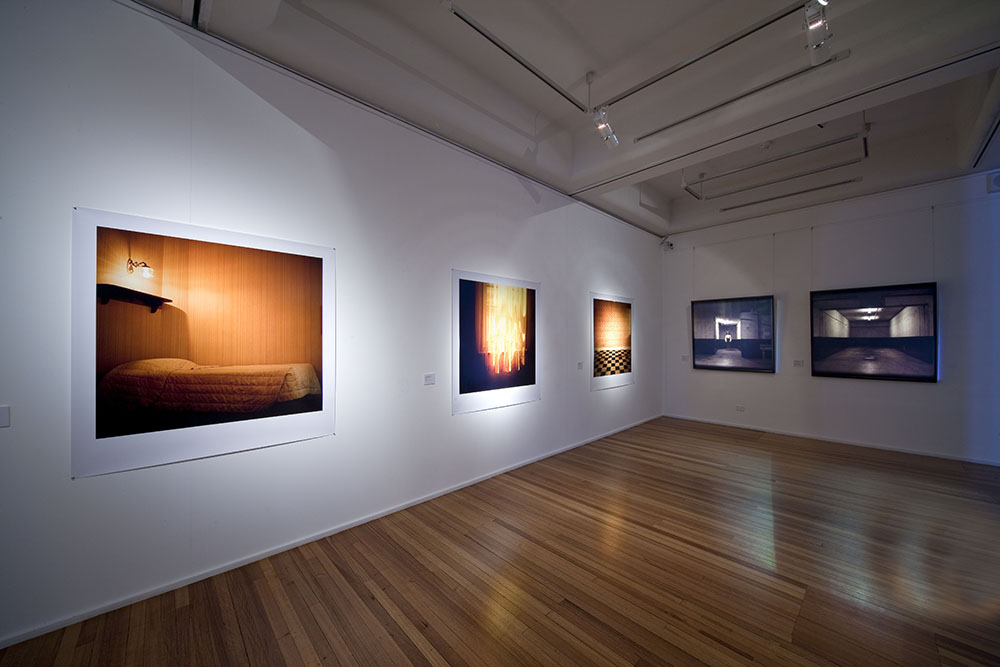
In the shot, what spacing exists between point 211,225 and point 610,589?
3.78 metres

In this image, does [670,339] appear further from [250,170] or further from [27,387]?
[27,387]

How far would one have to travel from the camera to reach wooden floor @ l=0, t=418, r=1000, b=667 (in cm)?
196

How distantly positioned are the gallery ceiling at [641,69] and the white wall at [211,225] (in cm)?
37

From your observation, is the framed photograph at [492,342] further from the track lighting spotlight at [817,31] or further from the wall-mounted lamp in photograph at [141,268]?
the track lighting spotlight at [817,31]

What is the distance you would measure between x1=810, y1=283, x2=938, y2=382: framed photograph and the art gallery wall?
0.10m

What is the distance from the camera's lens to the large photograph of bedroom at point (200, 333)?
2.31m

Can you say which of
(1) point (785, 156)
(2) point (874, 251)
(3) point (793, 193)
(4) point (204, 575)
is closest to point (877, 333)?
(2) point (874, 251)

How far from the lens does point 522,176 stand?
4.86 m

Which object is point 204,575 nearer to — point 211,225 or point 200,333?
point 200,333

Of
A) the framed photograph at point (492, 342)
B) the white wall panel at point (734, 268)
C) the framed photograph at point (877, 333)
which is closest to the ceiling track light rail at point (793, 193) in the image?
the white wall panel at point (734, 268)

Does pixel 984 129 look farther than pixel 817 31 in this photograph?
Yes

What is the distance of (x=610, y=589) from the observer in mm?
2443

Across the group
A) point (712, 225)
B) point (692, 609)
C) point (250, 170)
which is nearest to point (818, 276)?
point (712, 225)

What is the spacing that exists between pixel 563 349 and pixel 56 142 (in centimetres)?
509
